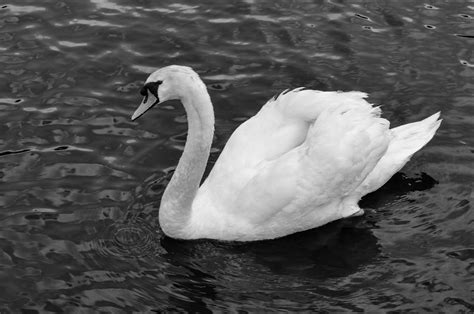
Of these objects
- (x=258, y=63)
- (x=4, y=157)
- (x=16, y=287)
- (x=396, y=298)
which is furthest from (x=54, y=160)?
(x=396, y=298)

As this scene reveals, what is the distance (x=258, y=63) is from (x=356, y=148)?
12.4ft

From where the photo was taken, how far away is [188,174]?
11219mm

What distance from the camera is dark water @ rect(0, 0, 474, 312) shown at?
10.6 metres

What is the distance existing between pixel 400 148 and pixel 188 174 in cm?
300

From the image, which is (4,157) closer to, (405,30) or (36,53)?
(36,53)

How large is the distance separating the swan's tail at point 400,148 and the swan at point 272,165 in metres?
0.22

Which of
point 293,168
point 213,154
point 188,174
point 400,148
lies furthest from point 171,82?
point 400,148

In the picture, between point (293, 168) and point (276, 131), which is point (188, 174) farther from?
point (276, 131)

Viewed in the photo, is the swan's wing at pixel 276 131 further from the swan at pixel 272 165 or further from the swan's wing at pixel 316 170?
the swan's wing at pixel 316 170

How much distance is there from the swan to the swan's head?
0.04 ft

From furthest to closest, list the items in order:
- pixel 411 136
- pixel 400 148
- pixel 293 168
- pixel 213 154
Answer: pixel 213 154
pixel 411 136
pixel 400 148
pixel 293 168

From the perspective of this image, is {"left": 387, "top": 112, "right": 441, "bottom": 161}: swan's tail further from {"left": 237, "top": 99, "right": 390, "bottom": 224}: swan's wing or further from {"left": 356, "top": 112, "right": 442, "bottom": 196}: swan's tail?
{"left": 237, "top": 99, "right": 390, "bottom": 224}: swan's wing

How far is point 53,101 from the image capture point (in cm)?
1372

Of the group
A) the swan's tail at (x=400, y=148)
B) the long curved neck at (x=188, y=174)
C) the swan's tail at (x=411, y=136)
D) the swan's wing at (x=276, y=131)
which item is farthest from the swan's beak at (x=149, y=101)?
the swan's tail at (x=411, y=136)
